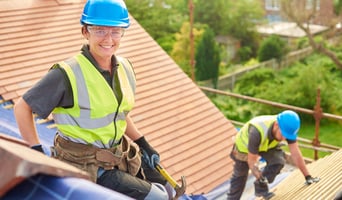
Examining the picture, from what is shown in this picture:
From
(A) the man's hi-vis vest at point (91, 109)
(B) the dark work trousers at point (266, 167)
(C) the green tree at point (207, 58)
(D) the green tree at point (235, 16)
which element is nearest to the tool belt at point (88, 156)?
(A) the man's hi-vis vest at point (91, 109)

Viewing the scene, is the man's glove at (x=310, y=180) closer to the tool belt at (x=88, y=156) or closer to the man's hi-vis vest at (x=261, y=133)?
the man's hi-vis vest at (x=261, y=133)

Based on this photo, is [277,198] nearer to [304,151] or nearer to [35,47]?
→ [35,47]

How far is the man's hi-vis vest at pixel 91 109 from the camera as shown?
113 inches

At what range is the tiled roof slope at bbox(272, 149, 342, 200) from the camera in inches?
167

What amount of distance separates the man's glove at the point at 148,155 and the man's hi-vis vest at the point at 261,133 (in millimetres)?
2028

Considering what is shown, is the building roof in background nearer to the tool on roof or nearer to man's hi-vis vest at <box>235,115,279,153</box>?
man's hi-vis vest at <box>235,115,279,153</box>

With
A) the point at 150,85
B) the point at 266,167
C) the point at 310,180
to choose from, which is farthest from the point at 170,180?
the point at 150,85

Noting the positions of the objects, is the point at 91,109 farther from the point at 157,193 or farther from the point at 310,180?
the point at 310,180

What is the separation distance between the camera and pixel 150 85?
298 inches

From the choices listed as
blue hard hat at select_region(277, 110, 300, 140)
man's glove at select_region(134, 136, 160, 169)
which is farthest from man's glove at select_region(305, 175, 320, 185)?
man's glove at select_region(134, 136, 160, 169)

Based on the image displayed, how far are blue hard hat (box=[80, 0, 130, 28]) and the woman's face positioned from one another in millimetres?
35

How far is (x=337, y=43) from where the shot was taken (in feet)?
85.5

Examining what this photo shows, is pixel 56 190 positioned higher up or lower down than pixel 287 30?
higher up

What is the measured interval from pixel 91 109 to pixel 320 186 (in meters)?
2.65
